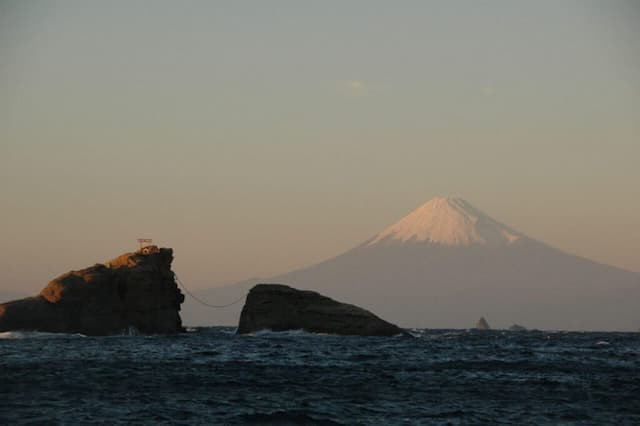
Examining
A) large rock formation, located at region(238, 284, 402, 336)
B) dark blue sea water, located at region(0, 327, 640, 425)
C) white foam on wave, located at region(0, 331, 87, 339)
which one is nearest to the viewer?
dark blue sea water, located at region(0, 327, 640, 425)

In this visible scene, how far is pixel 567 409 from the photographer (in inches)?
2050

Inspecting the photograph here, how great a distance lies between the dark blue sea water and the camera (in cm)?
4822

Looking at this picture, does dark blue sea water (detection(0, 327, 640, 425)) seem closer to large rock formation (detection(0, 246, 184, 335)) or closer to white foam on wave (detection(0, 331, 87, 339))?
white foam on wave (detection(0, 331, 87, 339))

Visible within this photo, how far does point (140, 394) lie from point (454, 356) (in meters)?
48.5

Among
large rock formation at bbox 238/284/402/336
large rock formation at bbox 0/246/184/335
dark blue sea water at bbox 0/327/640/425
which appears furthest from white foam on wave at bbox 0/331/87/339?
dark blue sea water at bbox 0/327/640/425

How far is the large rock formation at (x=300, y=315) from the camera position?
537ft

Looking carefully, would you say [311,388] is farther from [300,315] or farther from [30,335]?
[300,315]

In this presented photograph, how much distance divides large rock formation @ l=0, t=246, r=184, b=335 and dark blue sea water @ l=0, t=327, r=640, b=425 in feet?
152

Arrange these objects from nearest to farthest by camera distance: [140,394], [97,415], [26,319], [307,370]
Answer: [97,415] < [140,394] < [307,370] < [26,319]

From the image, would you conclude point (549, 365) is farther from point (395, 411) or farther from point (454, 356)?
point (395, 411)

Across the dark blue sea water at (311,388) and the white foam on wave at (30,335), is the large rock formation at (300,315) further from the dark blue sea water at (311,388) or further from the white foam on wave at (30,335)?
the dark blue sea water at (311,388)

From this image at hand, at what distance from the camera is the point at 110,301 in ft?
497

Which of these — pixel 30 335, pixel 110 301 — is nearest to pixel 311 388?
pixel 30 335

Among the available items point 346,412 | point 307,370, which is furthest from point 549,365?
point 346,412
